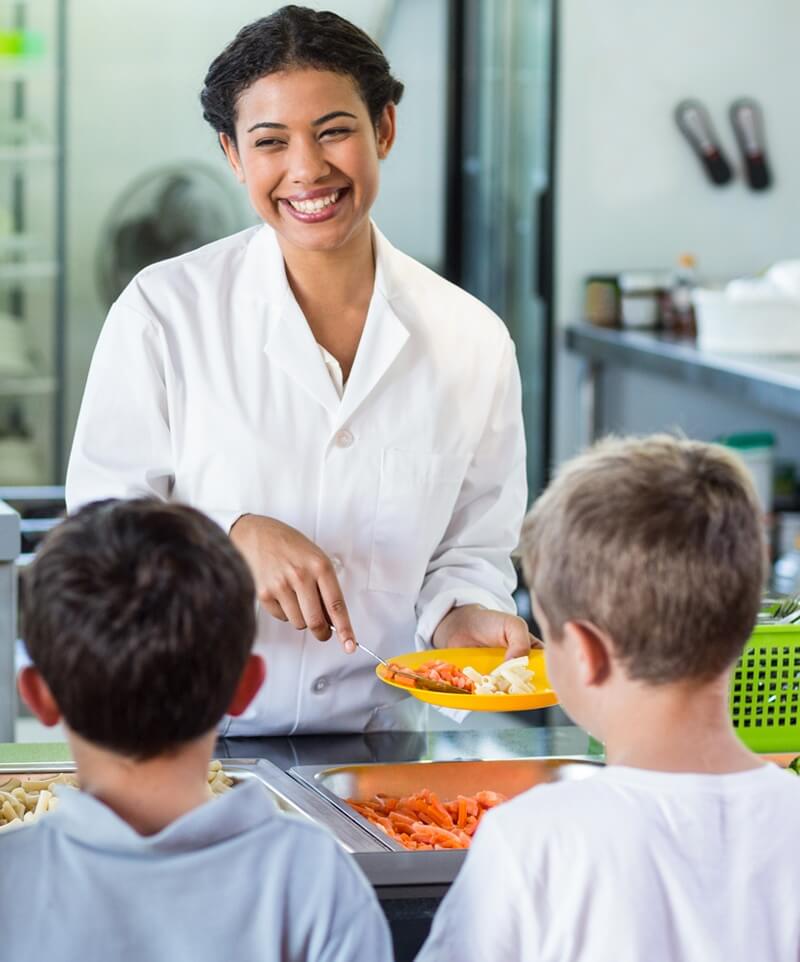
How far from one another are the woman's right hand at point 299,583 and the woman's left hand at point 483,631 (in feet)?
0.61

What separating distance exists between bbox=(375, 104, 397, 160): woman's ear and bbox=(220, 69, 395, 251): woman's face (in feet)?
0.15

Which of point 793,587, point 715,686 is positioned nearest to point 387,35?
point 793,587

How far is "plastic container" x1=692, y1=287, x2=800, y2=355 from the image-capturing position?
3326 millimetres

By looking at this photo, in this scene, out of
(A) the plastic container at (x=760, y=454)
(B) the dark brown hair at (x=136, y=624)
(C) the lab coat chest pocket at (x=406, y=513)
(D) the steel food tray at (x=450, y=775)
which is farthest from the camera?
(A) the plastic container at (x=760, y=454)

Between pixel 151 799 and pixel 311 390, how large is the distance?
0.83m

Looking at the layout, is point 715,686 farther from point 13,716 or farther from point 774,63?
point 774,63

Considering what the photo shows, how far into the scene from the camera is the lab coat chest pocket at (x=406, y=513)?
171cm

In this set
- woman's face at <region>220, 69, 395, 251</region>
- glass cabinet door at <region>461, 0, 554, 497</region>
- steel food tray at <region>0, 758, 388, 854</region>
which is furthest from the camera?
glass cabinet door at <region>461, 0, 554, 497</region>

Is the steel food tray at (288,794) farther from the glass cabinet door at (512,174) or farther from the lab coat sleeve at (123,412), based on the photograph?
the glass cabinet door at (512,174)

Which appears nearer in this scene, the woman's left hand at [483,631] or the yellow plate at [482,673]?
the yellow plate at [482,673]

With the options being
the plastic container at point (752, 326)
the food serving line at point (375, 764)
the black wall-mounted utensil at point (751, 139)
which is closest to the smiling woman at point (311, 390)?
the food serving line at point (375, 764)

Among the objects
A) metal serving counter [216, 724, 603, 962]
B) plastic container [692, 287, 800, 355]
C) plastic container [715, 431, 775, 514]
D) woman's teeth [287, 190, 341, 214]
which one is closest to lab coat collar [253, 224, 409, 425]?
woman's teeth [287, 190, 341, 214]

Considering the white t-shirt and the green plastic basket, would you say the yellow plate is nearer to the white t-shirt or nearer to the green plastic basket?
the green plastic basket

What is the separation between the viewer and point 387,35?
4285 mm
